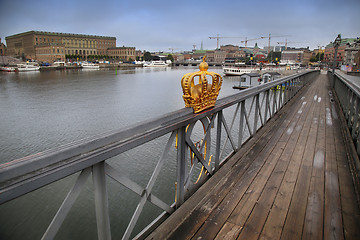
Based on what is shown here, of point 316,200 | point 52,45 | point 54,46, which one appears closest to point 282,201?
point 316,200

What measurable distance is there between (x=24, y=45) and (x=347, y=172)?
172109 mm

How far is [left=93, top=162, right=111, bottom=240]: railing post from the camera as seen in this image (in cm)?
172

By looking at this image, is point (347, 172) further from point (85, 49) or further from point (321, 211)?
point (85, 49)

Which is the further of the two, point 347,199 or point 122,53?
point 122,53

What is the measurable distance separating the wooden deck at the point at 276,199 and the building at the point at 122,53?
512 ft

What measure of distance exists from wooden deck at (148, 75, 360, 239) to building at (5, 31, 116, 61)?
137717 millimetres

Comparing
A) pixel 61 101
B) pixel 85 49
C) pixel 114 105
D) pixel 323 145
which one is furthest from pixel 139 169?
pixel 85 49

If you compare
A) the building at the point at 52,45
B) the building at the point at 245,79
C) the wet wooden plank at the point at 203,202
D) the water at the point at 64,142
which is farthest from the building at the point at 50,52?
the wet wooden plank at the point at 203,202

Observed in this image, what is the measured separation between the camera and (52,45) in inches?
4712

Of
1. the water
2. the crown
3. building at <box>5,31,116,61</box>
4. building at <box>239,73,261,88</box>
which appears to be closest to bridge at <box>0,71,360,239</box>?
the crown

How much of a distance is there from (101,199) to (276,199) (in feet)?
7.73

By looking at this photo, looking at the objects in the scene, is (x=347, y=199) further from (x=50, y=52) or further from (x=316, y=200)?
(x=50, y=52)

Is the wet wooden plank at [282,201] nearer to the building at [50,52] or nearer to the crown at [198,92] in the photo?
the crown at [198,92]

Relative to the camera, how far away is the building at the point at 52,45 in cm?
12353
